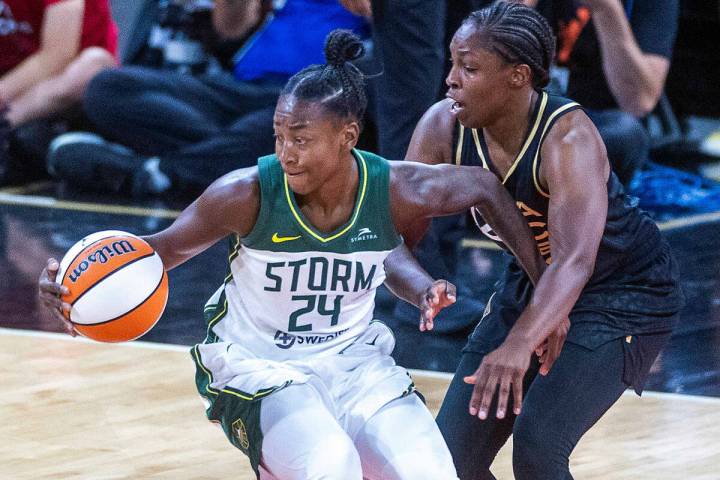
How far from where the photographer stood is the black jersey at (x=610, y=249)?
357cm

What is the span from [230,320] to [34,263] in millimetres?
2953

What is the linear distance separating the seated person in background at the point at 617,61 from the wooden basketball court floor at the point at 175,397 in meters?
0.86

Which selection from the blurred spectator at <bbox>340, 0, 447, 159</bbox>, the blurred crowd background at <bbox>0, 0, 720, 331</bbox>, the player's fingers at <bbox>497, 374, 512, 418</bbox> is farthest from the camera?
the blurred crowd background at <bbox>0, 0, 720, 331</bbox>

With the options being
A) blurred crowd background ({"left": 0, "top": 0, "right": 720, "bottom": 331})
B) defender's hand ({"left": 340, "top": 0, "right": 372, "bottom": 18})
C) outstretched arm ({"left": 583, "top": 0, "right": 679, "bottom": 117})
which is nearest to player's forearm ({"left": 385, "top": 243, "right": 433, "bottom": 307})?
defender's hand ({"left": 340, "top": 0, "right": 372, "bottom": 18})

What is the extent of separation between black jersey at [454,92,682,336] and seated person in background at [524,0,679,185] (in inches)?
126

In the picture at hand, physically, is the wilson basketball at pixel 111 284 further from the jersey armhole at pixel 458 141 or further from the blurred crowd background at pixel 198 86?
the blurred crowd background at pixel 198 86

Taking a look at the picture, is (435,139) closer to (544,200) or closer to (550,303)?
(544,200)

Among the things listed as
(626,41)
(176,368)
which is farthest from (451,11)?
(176,368)

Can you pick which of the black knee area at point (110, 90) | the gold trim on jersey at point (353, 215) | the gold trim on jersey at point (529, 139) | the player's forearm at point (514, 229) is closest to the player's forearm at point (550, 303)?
the player's forearm at point (514, 229)

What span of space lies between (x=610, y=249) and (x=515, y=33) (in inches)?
24.6

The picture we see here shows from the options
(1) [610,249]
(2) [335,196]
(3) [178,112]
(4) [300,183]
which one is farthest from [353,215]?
(3) [178,112]

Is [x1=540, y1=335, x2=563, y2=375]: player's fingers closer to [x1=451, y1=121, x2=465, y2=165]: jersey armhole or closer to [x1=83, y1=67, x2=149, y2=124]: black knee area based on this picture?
[x1=451, y1=121, x2=465, y2=165]: jersey armhole

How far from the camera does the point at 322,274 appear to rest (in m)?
3.37

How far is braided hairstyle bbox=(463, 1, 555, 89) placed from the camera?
11.4 ft
